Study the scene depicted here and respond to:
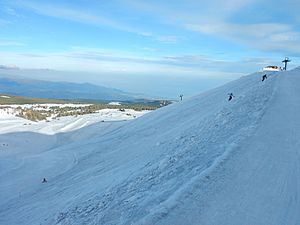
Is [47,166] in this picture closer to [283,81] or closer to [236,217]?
[283,81]

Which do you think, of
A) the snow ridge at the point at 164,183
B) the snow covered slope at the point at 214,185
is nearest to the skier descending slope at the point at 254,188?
the snow covered slope at the point at 214,185

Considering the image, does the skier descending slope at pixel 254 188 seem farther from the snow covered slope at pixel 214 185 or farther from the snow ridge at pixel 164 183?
the snow ridge at pixel 164 183

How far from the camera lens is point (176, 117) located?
1198 inches

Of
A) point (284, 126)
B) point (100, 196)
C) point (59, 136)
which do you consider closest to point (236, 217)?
point (100, 196)

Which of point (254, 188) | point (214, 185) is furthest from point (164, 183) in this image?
point (254, 188)

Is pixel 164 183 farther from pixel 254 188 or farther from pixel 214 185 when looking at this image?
pixel 254 188

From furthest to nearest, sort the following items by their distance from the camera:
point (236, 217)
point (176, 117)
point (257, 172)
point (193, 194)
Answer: point (176, 117) < point (257, 172) < point (193, 194) < point (236, 217)

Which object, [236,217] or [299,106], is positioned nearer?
[236,217]

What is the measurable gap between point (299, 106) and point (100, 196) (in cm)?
1282

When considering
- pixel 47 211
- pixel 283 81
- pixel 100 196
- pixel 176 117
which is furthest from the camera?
pixel 176 117

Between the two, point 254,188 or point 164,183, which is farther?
point 164,183

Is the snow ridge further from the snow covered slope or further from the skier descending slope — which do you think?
the skier descending slope

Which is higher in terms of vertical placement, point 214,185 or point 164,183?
point 214,185

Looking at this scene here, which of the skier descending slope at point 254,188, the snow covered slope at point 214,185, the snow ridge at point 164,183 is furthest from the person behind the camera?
the snow ridge at point 164,183
